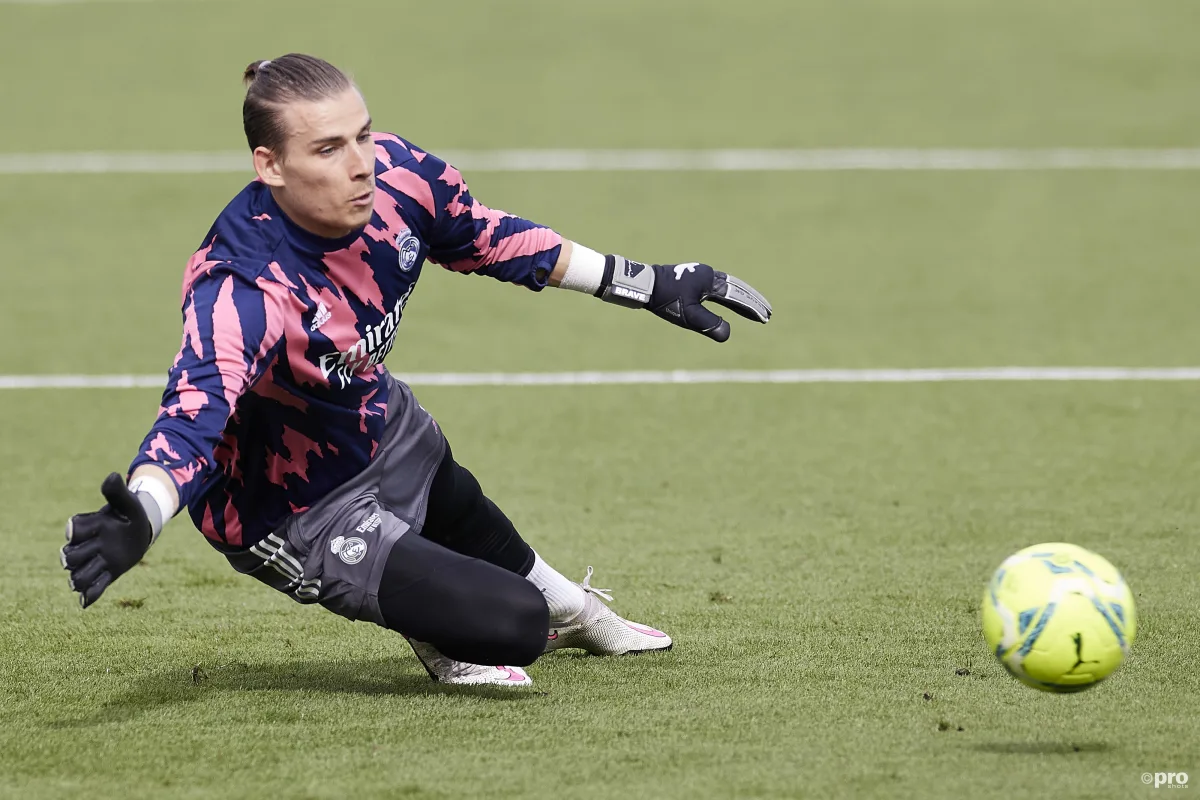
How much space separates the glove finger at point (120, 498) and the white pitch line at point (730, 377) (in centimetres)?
492

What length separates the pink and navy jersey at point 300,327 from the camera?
3.93 metres

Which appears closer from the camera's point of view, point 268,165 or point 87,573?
point 87,573

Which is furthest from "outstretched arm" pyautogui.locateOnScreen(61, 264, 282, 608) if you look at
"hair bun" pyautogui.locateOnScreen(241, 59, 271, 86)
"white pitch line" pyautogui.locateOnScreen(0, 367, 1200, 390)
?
Result: "white pitch line" pyautogui.locateOnScreen(0, 367, 1200, 390)

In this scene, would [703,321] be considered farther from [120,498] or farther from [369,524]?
[120,498]

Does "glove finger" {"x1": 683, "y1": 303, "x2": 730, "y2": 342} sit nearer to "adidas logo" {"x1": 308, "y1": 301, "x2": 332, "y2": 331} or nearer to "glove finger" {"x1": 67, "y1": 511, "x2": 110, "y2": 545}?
"adidas logo" {"x1": 308, "y1": 301, "x2": 332, "y2": 331}

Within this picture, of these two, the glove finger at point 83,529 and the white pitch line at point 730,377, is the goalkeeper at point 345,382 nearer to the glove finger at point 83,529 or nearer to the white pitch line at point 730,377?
the glove finger at point 83,529

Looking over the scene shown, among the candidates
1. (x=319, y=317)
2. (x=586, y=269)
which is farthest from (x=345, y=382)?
(x=586, y=269)

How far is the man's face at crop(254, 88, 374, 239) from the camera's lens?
411cm

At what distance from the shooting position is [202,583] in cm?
579

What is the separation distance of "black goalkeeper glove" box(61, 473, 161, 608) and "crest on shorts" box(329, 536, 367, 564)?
0.84 metres

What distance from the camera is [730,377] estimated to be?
27.9 ft

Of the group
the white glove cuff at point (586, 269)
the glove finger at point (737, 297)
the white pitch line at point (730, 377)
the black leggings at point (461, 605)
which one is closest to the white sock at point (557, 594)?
the black leggings at point (461, 605)

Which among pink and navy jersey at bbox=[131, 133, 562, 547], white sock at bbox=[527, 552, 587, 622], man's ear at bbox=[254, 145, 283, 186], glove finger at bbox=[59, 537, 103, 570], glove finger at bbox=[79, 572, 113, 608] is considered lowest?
glove finger at bbox=[79, 572, 113, 608]

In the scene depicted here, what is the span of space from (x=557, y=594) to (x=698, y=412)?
3.19m
